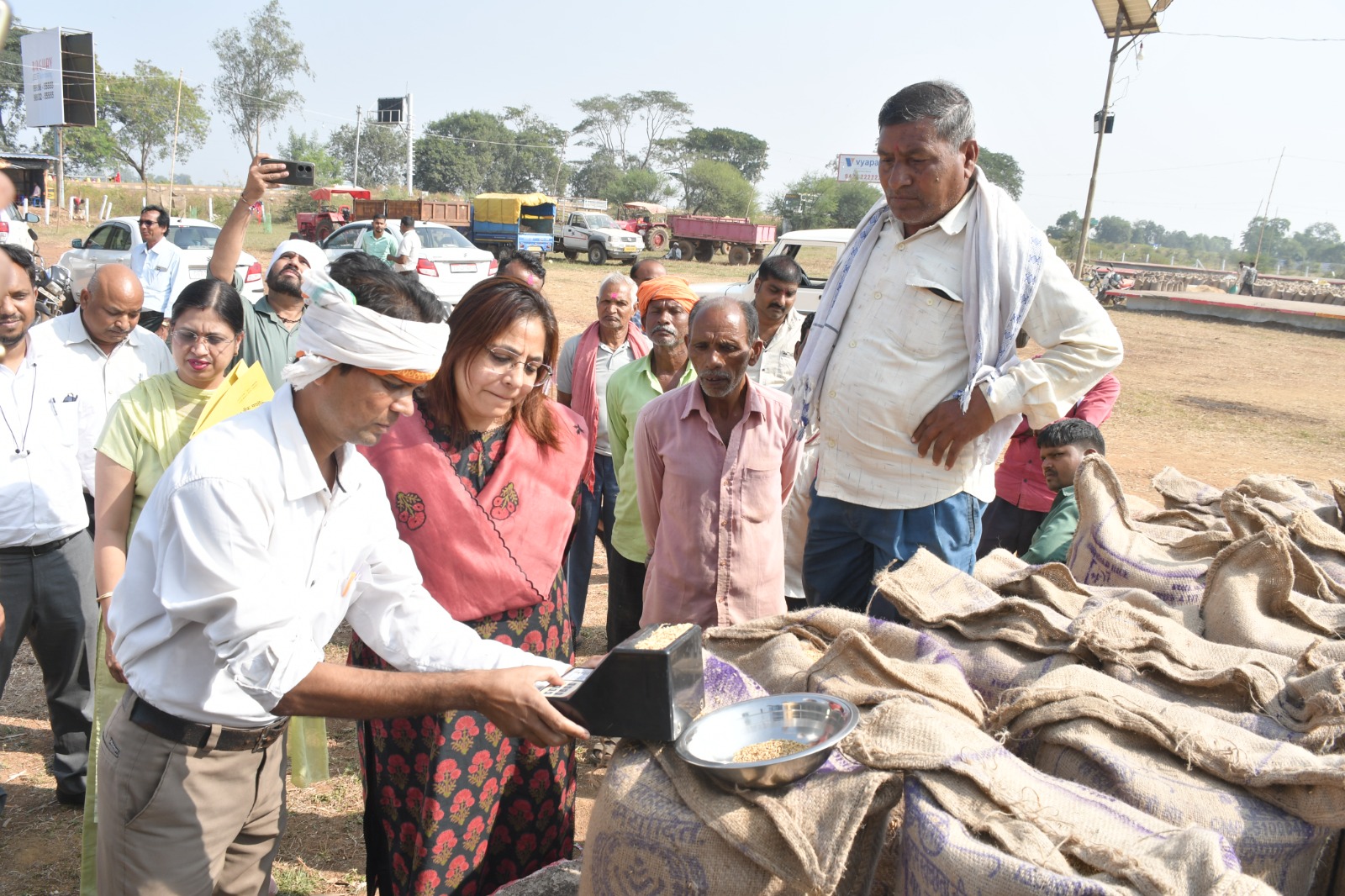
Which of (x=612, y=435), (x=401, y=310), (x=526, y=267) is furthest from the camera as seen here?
(x=526, y=267)

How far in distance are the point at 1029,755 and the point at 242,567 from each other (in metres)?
1.57

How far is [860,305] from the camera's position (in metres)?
2.78

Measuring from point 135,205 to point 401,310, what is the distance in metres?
48.7

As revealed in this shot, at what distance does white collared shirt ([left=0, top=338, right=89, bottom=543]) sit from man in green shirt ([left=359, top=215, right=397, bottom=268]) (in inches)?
431

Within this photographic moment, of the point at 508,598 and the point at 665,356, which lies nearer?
the point at 508,598

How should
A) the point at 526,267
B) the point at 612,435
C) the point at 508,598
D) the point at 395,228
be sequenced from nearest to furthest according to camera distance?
the point at 508,598 → the point at 612,435 → the point at 526,267 → the point at 395,228

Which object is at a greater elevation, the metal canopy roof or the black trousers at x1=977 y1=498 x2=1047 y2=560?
the metal canopy roof

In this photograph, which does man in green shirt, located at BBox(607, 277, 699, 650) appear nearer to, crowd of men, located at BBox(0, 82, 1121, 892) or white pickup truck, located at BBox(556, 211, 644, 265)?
crowd of men, located at BBox(0, 82, 1121, 892)

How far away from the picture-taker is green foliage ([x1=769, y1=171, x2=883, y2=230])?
53.6 metres

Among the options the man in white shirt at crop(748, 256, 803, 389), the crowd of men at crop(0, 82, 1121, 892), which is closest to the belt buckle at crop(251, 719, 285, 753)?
the crowd of men at crop(0, 82, 1121, 892)

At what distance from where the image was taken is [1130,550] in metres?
2.76

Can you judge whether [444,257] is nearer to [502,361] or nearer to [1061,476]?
[1061,476]

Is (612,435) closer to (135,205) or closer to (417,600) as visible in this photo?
(417,600)

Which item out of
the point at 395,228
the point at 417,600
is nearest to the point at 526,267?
the point at 417,600
